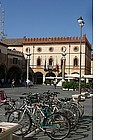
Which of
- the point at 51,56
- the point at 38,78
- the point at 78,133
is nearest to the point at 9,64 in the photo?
the point at 38,78

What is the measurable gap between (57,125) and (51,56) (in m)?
46.3

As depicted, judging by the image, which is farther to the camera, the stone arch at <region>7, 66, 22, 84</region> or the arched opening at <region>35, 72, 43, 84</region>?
the arched opening at <region>35, 72, 43, 84</region>

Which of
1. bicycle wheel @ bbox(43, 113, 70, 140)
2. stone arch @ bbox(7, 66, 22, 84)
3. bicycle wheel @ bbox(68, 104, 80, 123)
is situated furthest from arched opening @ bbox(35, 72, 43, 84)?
bicycle wheel @ bbox(43, 113, 70, 140)

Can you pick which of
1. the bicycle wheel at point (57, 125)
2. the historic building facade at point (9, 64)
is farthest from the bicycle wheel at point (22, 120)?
the historic building facade at point (9, 64)

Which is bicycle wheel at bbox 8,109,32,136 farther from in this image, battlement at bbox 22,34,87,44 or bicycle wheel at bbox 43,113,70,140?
battlement at bbox 22,34,87,44

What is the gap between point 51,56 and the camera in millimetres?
51188

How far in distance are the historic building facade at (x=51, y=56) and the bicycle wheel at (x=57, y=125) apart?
44065mm

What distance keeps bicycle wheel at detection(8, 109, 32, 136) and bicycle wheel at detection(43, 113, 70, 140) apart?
395 mm

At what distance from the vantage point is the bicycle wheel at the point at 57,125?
513 centimetres

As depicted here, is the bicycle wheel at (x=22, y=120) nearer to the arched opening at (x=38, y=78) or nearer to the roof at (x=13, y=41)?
the arched opening at (x=38, y=78)

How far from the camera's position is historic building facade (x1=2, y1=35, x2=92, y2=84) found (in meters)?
50.0

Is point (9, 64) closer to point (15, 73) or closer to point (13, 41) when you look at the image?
point (15, 73)
